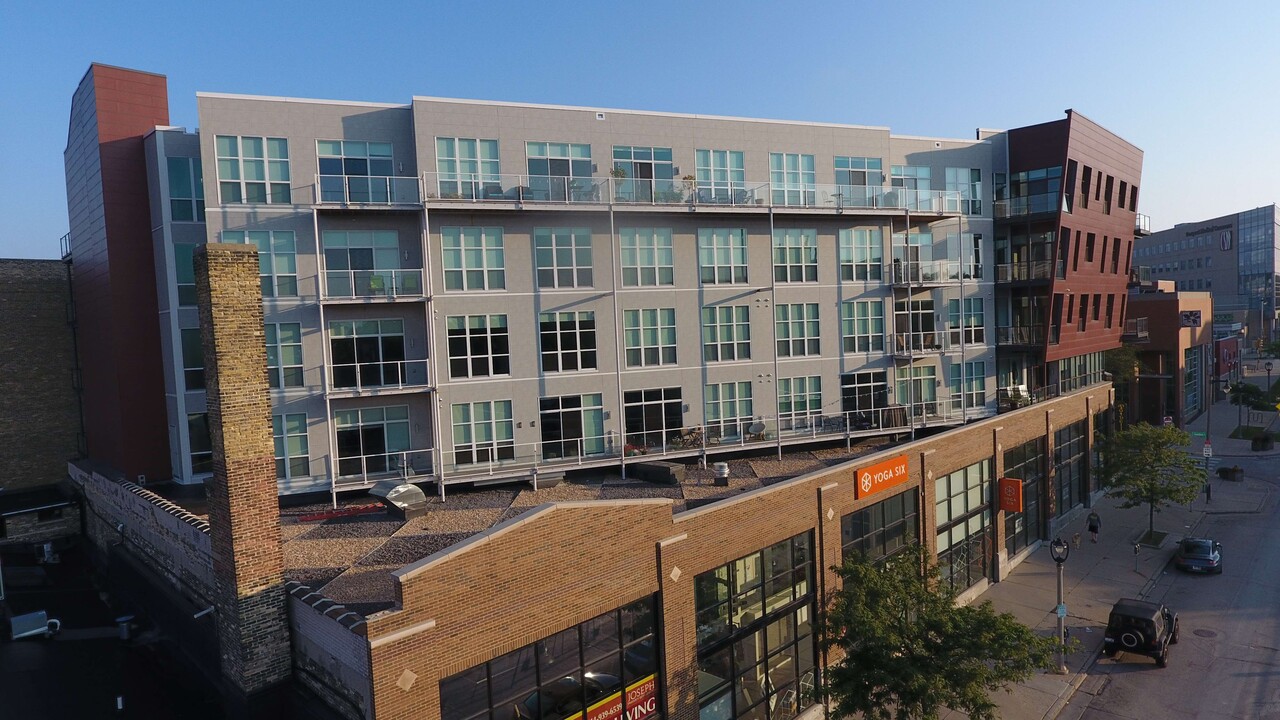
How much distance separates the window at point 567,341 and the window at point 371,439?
6181 mm

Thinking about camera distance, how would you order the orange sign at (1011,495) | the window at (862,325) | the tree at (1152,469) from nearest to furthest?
the orange sign at (1011,495), the window at (862,325), the tree at (1152,469)

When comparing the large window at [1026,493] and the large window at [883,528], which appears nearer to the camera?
the large window at [883,528]

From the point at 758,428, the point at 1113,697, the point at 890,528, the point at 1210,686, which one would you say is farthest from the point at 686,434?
the point at 1210,686

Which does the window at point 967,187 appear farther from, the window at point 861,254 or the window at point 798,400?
the window at point 798,400

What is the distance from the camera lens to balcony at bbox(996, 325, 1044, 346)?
128 ft

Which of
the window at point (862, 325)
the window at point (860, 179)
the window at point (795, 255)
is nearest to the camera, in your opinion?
the window at point (795, 255)

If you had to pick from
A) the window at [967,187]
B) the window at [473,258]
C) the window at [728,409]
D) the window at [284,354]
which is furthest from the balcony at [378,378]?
the window at [967,187]

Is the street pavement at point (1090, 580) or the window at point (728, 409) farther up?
the window at point (728, 409)

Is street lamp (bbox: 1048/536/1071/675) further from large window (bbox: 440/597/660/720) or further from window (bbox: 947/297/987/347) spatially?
large window (bbox: 440/597/660/720)

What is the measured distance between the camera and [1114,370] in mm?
51281

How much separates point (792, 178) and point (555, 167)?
11.7 metres

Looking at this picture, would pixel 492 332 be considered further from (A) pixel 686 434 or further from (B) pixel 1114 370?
(B) pixel 1114 370

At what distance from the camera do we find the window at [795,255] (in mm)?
32875

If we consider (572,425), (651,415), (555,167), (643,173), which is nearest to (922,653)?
(651,415)
